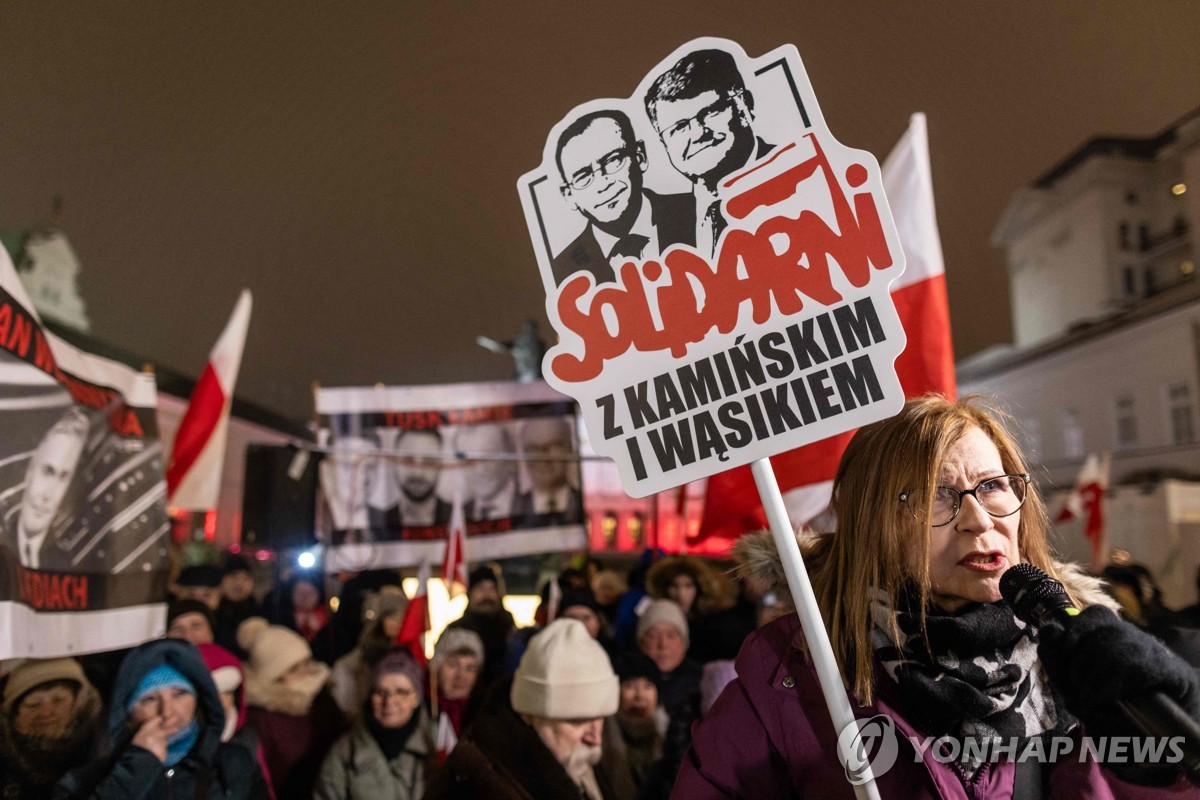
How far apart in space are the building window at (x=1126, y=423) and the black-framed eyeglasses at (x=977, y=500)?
31.3 meters

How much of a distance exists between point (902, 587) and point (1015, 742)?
307 mm

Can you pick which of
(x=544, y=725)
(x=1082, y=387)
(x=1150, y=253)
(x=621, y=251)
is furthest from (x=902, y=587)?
(x=1150, y=253)

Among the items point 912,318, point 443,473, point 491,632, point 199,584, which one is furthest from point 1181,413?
point 199,584

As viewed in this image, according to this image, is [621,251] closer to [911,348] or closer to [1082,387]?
[911,348]

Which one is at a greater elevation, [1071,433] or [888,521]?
[1071,433]

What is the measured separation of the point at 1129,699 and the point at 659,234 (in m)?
1.16

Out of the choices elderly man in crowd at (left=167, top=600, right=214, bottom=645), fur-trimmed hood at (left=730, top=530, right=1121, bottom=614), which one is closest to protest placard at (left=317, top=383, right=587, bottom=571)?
elderly man in crowd at (left=167, top=600, right=214, bottom=645)

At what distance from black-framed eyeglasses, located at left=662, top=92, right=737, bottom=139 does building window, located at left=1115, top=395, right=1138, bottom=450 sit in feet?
103

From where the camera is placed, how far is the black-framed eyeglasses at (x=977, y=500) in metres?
1.66

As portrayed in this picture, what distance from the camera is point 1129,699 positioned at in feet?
3.94

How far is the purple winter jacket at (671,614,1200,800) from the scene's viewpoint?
1532 mm

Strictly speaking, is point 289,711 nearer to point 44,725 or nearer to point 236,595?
point 44,725

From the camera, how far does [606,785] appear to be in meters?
3.78

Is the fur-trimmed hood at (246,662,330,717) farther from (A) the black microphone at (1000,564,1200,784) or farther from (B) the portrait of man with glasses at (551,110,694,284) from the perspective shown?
(A) the black microphone at (1000,564,1200,784)
